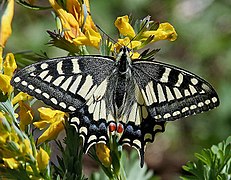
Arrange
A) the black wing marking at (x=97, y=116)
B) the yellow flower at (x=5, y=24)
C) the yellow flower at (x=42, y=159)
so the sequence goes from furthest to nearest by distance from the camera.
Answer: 1. the black wing marking at (x=97, y=116)
2. the yellow flower at (x=42, y=159)
3. the yellow flower at (x=5, y=24)

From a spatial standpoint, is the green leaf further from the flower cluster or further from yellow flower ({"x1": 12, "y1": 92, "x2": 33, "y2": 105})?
yellow flower ({"x1": 12, "y1": 92, "x2": 33, "y2": 105})

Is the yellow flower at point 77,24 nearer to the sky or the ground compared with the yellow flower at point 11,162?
nearer to the sky

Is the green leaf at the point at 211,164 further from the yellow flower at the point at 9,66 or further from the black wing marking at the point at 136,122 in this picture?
the yellow flower at the point at 9,66

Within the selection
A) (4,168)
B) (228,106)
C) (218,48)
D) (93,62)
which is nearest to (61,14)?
(93,62)

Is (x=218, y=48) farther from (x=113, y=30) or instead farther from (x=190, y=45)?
(x=113, y=30)

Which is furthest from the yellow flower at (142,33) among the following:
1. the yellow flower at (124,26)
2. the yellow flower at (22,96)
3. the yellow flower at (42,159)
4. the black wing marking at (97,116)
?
the yellow flower at (42,159)

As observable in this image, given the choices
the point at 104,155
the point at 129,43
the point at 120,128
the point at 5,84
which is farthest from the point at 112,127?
the point at 5,84

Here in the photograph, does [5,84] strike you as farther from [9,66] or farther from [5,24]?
[5,24]

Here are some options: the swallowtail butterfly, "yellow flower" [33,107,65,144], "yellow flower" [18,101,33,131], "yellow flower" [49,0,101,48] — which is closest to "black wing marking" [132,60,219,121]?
the swallowtail butterfly
